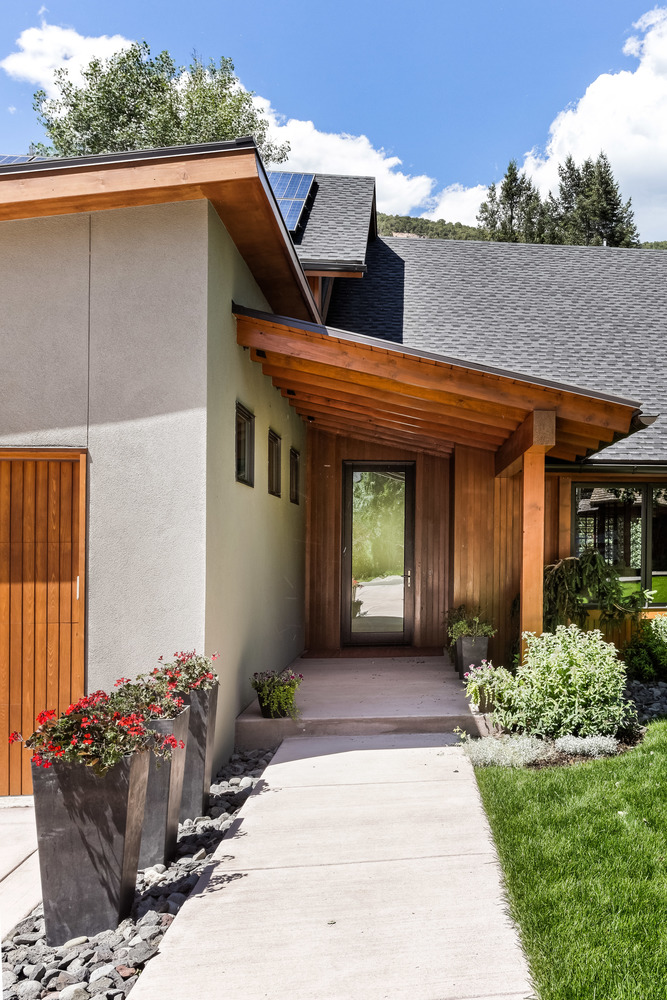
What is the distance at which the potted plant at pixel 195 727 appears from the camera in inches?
148

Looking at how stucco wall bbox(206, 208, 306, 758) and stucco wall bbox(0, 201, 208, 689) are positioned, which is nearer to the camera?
stucco wall bbox(0, 201, 208, 689)

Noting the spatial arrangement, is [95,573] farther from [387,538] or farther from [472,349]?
[472,349]

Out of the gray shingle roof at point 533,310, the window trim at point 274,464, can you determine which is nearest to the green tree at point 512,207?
the gray shingle roof at point 533,310

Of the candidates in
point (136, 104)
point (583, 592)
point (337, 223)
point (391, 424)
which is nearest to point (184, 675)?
point (391, 424)

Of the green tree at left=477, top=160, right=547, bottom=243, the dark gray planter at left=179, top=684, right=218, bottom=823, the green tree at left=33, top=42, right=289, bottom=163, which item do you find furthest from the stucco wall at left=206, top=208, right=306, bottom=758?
the green tree at left=477, top=160, right=547, bottom=243

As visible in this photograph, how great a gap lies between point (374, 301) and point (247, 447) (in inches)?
220

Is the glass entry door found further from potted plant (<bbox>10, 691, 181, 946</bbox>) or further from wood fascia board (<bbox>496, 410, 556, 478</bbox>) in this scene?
potted plant (<bbox>10, 691, 181, 946</bbox>)

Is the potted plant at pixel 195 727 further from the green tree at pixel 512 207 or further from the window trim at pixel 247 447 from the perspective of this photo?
the green tree at pixel 512 207

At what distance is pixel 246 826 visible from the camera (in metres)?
3.70

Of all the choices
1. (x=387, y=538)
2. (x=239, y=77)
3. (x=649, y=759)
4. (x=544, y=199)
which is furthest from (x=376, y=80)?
(x=649, y=759)

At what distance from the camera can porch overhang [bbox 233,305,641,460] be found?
496 cm

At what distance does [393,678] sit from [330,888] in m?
3.95

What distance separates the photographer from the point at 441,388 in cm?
513

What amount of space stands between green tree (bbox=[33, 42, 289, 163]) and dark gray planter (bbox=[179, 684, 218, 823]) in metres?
27.0
